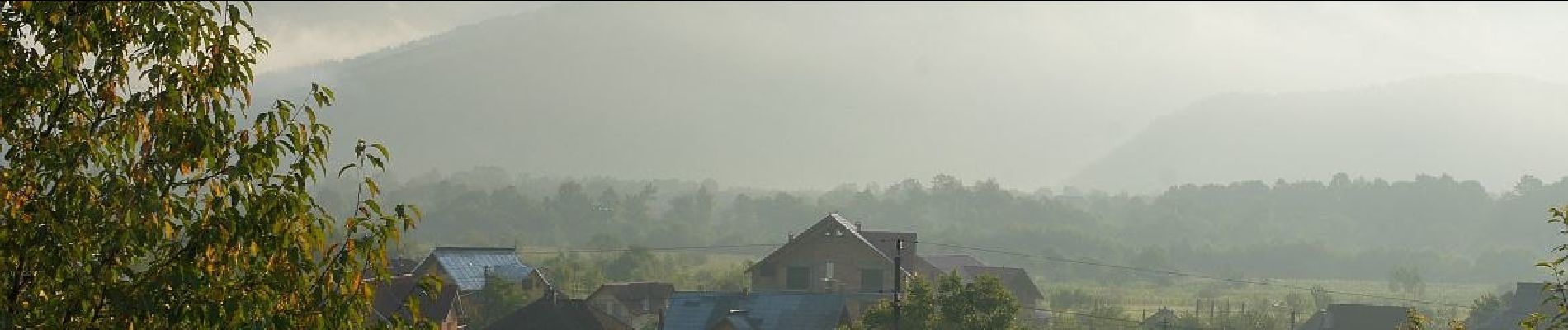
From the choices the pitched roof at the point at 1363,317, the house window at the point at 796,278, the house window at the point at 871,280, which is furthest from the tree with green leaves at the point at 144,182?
the house window at the point at 796,278

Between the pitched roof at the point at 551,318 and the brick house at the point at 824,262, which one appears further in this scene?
the brick house at the point at 824,262

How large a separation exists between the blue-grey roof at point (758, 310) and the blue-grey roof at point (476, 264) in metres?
14.6

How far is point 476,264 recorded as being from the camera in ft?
261

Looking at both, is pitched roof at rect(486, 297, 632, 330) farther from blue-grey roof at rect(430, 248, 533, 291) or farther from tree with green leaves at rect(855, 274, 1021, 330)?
blue-grey roof at rect(430, 248, 533, 291)

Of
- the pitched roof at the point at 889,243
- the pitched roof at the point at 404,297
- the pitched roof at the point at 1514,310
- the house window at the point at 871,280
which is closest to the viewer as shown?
the pitched roof at the point at 404,297

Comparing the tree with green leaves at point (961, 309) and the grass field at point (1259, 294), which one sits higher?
the grass field at point (1259, 294)

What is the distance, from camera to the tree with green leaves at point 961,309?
4269cm

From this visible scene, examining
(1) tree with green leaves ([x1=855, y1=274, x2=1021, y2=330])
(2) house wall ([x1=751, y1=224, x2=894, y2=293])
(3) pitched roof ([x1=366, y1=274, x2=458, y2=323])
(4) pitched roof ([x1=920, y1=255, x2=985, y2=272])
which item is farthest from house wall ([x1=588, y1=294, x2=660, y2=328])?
(1) tree with green leaves ([x1=855, y1=274, x2=1021, y2=330])

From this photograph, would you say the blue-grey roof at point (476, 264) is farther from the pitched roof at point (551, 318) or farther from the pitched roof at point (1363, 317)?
the pitched roof at point (1363, 317)

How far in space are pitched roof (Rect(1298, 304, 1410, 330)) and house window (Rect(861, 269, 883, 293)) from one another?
19551 mm

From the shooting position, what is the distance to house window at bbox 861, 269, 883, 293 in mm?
75750

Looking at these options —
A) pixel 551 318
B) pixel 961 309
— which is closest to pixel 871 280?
pixel 551 318

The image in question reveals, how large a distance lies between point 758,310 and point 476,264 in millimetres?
22449

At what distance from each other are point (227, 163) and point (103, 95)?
85cm
